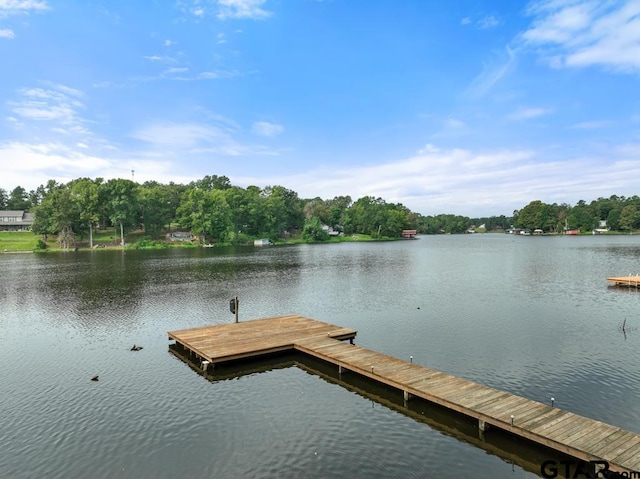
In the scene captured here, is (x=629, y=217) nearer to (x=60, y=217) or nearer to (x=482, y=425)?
(x=60, y=217)

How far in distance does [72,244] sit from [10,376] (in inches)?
3987

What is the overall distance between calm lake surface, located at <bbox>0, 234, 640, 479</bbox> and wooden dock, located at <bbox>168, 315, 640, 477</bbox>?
0.72 m

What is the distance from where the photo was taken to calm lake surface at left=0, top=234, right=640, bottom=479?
39.0 feet

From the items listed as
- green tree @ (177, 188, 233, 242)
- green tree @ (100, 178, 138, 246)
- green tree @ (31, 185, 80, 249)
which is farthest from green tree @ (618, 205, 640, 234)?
green tree @ (31, 185, 80, 249)

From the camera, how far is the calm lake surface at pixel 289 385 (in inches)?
468

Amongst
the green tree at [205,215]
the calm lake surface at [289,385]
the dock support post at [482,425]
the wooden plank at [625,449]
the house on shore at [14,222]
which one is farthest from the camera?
the house on shore at [14,222]

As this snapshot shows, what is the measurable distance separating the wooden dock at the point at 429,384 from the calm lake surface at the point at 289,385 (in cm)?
72

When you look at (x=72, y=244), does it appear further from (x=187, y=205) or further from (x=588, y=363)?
(x=588, y=363)

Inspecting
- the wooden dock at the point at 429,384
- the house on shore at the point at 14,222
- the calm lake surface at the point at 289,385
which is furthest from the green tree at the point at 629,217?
the house on shore at the point at 14,222

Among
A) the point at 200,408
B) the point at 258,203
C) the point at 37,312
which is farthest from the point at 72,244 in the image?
the point at 200,408

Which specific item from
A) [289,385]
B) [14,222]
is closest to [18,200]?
[14,222]

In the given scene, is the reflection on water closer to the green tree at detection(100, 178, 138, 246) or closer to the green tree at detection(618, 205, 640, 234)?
the green tree at detection(100, 178, 138, 246)

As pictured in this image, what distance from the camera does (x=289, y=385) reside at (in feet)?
57.5

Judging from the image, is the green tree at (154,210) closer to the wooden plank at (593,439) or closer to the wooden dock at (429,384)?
the wooden dock at (429,384)
